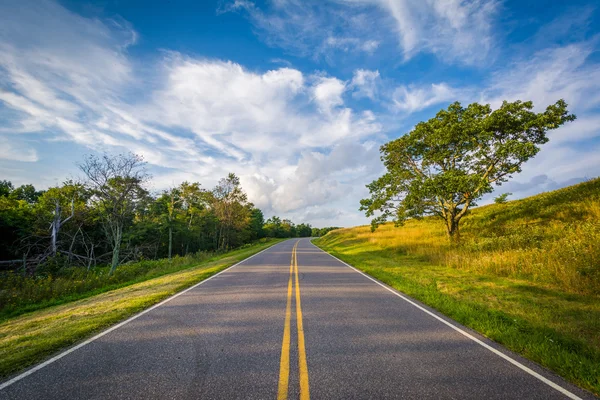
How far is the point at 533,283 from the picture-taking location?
8.17 metres

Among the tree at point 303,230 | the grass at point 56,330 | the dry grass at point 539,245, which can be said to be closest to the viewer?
the grass at point 56,330

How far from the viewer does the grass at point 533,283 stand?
4.33 m

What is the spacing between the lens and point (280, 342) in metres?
4.25

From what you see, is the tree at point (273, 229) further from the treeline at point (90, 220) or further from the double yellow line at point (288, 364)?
the double yellow line at point (288, 364)

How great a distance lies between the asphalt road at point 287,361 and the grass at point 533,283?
64cm

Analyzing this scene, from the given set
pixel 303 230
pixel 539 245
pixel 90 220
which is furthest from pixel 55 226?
pixel 303 230

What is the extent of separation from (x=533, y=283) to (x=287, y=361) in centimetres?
919

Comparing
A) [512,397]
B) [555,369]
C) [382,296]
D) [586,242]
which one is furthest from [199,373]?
[586,242]

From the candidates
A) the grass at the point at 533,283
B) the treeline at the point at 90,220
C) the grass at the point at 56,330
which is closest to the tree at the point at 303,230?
the treeline at the point at 90,220

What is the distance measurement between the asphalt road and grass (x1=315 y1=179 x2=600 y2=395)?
644mm

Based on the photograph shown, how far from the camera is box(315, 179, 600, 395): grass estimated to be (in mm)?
4328

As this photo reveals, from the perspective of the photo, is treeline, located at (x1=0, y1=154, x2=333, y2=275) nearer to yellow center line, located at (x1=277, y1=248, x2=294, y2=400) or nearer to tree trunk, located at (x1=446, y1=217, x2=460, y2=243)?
yellow center line, located at (x1=277, y1=248, x2=294, y2=400)

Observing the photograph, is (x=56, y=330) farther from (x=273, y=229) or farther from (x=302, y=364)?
(x=273, y=229)

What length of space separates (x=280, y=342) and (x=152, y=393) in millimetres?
1953
